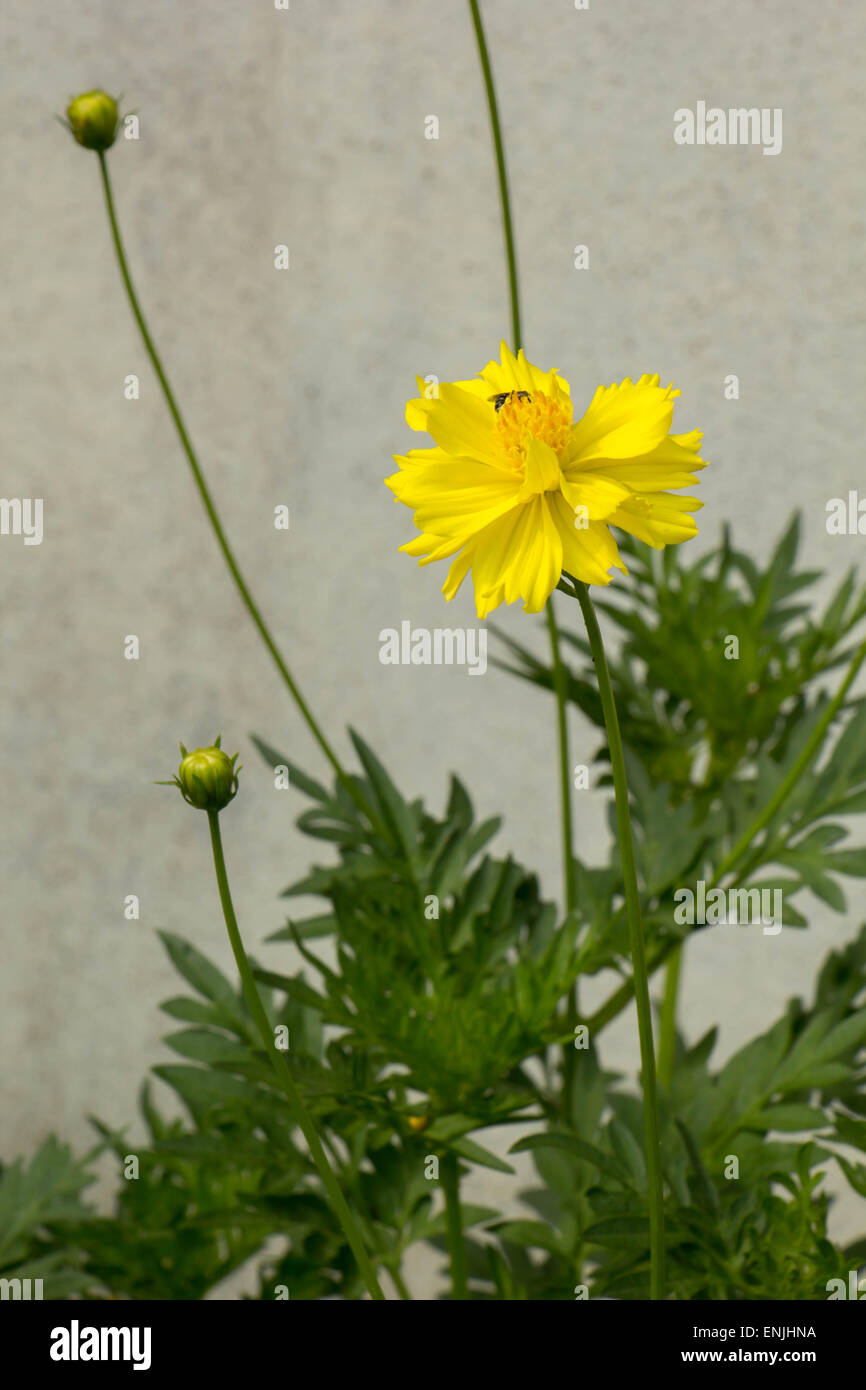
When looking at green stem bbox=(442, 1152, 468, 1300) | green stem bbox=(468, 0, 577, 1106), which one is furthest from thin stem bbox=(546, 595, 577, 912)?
green stem bbox=(442, 1152, 468, 1300)

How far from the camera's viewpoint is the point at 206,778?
31cm

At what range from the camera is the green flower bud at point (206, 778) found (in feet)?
1.01

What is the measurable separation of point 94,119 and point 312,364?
35.9 inches

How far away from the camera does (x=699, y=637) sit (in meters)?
0.69

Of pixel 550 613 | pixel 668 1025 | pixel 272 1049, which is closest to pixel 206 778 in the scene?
pixel 272 1049

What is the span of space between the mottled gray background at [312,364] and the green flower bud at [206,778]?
3.45 feet

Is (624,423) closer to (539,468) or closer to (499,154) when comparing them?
(539,468)

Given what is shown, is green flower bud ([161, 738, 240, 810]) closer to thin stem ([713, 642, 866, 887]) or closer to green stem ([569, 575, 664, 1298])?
green stem ([569, 575, 664, 1298])

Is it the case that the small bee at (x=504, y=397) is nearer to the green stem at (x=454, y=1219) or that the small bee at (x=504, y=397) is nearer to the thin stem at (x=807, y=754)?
the thin stem at (x=807, y=754)

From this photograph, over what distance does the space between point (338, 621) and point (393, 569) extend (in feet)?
Answer: 0.28

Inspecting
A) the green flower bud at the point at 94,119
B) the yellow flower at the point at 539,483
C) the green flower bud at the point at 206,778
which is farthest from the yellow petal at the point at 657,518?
the green flower bud at the point at 94,119

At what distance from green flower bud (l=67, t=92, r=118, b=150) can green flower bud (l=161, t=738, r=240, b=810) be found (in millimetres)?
290

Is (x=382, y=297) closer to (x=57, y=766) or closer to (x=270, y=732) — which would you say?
(x=270, y=732)
